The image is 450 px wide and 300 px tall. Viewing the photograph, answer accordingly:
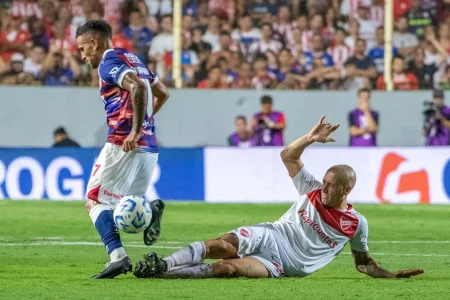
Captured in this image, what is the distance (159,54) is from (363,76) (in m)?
3.67

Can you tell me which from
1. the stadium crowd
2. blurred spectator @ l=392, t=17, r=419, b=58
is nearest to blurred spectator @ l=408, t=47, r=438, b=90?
the stadium crowd

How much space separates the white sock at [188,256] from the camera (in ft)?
26.2

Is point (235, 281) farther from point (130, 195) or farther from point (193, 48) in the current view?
point (193, 48)

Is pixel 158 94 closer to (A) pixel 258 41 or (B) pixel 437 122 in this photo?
(A) pixel 258 41

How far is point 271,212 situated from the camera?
632 inches

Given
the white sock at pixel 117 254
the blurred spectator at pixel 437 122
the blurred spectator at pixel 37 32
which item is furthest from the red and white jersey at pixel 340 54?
the white sock at pixel 117 254

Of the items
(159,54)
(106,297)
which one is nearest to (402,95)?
(159,54)

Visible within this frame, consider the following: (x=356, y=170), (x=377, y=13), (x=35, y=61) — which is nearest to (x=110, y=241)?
(x=356, y=170)

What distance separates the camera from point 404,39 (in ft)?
65.1

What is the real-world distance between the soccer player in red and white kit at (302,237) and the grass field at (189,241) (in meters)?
0.15

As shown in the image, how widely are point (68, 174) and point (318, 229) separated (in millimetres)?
10054

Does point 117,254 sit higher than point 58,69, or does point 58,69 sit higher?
point 58,69

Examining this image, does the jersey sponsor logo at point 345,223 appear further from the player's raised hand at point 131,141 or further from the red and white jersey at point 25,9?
the red and white jersey at point 25,9

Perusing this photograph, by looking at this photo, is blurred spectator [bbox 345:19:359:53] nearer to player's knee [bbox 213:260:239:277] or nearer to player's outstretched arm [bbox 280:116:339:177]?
player's outstretched arm [bbox 280:116:339:177]
